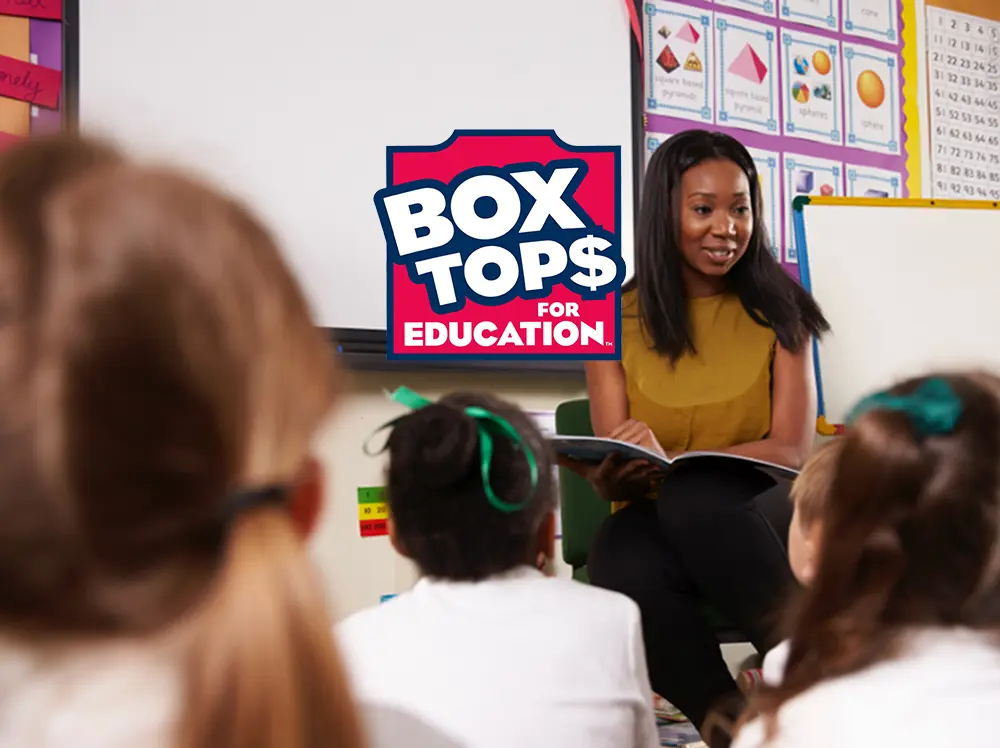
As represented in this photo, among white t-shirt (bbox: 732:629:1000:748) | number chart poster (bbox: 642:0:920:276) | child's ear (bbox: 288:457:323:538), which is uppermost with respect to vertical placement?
number chart poster (bbox: 642:0:920:276)

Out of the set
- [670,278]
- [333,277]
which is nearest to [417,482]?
[670,278]

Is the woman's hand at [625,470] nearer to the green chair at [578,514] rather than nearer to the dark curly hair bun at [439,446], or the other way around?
the green chair at [578,514]

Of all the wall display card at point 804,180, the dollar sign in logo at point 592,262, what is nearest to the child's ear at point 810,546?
the dollar sign in logo at point 592,262

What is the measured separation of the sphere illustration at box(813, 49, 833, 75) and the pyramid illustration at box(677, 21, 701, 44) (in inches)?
15.8

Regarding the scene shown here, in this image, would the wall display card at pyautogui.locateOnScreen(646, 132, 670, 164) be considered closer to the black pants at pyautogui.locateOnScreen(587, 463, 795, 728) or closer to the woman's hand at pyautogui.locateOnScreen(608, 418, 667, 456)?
the woman's hand at pyautogui.locateOnScreen(608, 418, 667, 456)

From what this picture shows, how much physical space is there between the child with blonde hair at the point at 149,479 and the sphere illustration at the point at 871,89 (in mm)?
2830

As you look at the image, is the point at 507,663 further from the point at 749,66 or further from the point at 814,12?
the point at 814,12

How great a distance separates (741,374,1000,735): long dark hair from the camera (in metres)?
0.79

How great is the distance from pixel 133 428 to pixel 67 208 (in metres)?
0.09

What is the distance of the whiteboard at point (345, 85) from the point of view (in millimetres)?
2082

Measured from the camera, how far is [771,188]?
2.80 meters

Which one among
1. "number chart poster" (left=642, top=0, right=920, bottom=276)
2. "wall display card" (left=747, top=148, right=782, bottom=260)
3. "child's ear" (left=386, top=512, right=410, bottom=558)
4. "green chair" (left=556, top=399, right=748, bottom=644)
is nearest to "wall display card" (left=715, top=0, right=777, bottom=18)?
"number chart poster" (left=642, top=0, right=920, bottom=276)

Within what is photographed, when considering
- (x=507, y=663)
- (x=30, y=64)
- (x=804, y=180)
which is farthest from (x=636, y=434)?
(x=804, y=180)

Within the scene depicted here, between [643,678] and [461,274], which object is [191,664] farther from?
[461,274]
